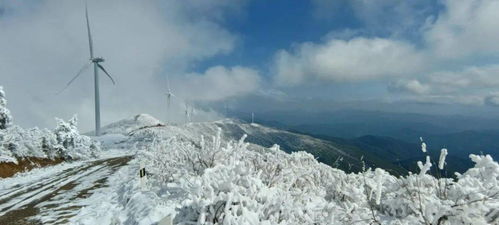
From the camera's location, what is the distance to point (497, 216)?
5895 mm

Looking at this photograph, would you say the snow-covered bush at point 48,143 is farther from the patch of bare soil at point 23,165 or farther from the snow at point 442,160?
the snow at point 442,160

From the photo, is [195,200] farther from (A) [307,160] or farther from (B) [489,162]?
(A) [307,160]

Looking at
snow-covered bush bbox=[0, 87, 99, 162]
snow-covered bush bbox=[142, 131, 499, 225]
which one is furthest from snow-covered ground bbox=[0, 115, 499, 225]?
snow-covered bush bbox=[0, 87, 99, 162]

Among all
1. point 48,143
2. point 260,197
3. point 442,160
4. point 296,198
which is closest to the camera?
point 442,160

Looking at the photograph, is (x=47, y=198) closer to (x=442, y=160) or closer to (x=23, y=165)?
(x=442, y=160)

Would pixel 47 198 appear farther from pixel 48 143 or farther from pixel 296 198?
pixel 48 143

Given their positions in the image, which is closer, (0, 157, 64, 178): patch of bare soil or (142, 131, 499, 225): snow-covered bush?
(142, 131, 499, 225): snow-covered bush

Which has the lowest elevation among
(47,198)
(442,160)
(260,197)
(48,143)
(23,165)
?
(23,165)

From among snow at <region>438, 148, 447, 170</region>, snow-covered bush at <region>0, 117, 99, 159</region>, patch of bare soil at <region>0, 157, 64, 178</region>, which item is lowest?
patch of bare soil at <region>0, 157, 64, 178</region>

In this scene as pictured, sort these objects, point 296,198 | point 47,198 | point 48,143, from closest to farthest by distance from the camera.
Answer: point 296,198 < point 47,198 < point 48,143

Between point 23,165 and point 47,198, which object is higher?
point 47,198

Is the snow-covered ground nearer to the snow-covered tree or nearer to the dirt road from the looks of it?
the dirt road

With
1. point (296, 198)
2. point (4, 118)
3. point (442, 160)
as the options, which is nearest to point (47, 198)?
point (296, 198)

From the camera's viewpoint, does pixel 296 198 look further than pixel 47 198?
No
